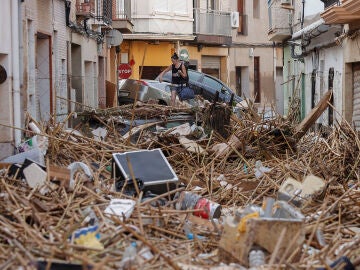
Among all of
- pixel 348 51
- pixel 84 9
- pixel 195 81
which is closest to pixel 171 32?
pixel 195 81

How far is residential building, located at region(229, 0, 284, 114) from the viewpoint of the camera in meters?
47.3

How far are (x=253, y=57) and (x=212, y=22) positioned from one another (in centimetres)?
518

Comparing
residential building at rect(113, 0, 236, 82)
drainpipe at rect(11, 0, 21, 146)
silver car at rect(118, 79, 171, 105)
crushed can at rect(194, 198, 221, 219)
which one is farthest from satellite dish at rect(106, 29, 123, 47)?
crushed can at rect(194, 198, 221, 219)

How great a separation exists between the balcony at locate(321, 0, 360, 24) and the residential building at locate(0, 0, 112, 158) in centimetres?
551

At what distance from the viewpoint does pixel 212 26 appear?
43.4m

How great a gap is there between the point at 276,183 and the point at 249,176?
2.85ft

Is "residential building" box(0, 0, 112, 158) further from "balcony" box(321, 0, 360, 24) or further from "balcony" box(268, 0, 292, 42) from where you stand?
"balcony" box(268, 0, 292, 42)

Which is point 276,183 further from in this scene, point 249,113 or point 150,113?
point 150,113

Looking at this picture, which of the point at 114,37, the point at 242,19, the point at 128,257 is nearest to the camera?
the point at 128,257

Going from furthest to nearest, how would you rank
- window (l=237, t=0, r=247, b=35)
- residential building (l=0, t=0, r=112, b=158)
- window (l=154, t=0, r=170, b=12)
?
window (l=237, t=0, r=247, b=35) → window (l=154, t=0, r=170, b=12) → residential building (l=0, t=0, r=112, b=158)

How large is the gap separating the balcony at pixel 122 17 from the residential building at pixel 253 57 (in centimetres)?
1015

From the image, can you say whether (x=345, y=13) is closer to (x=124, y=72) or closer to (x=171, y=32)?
(x=124, y=72)

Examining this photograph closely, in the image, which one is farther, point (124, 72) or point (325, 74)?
point (124, 72)

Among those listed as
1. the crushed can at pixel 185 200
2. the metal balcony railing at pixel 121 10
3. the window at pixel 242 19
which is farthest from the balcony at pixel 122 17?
the crushed can at pixel 185 200
